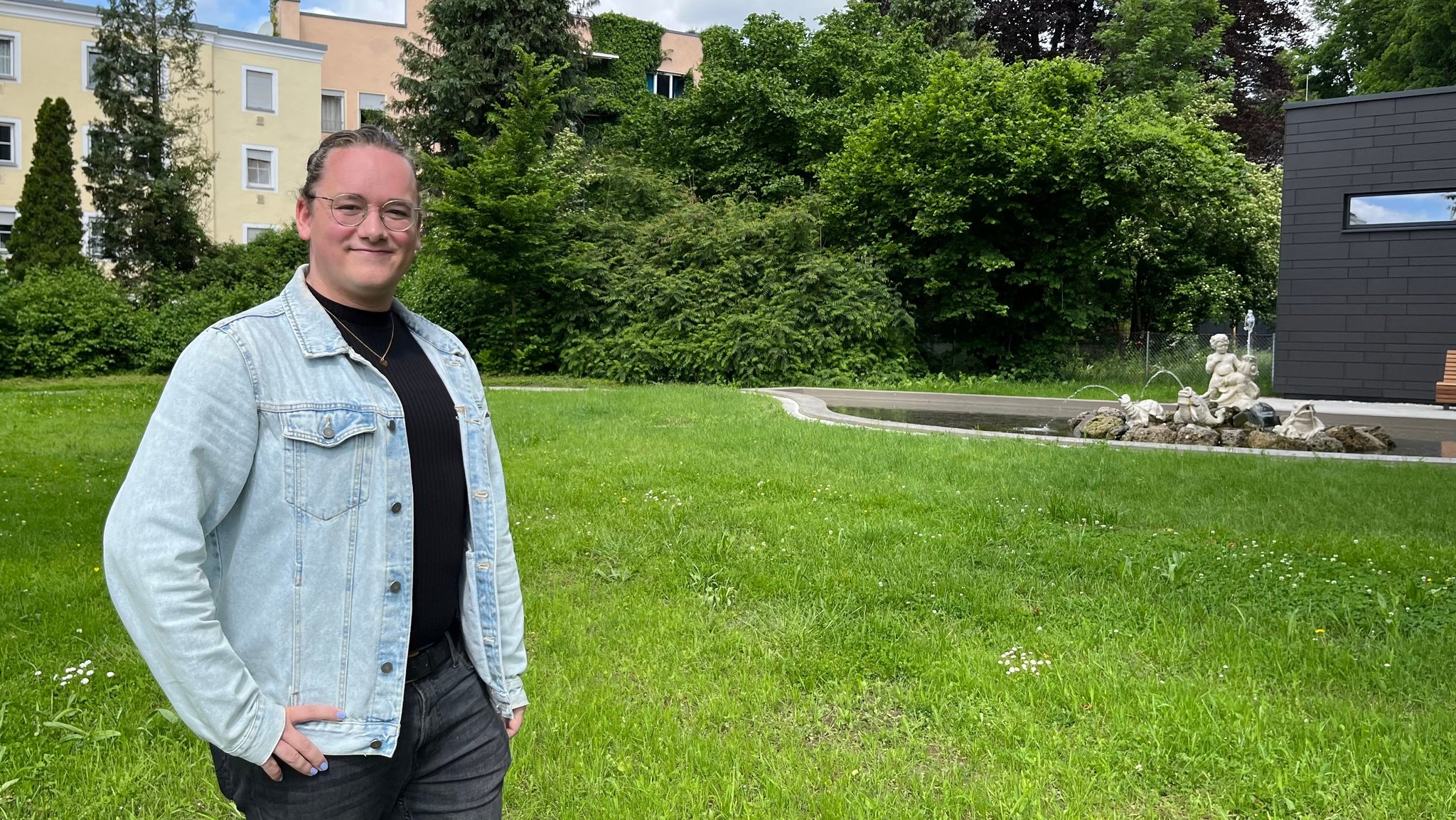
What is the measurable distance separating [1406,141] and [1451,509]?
15134 mm

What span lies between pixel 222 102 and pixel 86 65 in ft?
13.7

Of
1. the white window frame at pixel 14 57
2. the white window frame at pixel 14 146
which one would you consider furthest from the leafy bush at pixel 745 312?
the white window frame at pixel 14 57

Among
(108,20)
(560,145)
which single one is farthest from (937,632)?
(108,20)

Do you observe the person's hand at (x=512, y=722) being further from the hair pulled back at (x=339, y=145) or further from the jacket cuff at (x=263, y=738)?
the hair pulled back at (x=339, y=145)

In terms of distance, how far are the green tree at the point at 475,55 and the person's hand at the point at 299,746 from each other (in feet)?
93.2

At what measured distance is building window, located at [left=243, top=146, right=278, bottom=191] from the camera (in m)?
36.3

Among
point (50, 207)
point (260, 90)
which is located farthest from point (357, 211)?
point (260, 90)

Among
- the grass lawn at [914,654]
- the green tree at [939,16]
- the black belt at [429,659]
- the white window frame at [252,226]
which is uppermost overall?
the green tree at [939,16]

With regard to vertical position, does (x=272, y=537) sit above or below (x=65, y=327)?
below

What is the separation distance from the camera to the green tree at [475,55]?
94.3ft

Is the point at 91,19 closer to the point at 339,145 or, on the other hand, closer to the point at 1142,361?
the point at 1142,361

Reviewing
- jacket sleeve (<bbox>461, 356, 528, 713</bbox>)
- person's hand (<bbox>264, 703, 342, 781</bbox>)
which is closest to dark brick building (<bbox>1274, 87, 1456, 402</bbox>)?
jacket sleeve (<bbox>461, 356, 528, 713</bbox>)

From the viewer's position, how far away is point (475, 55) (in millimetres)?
28844

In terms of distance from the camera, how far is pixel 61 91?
33.1 metres
